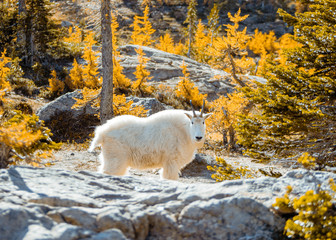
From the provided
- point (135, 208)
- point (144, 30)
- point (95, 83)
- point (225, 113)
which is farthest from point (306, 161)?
point (144, 30)

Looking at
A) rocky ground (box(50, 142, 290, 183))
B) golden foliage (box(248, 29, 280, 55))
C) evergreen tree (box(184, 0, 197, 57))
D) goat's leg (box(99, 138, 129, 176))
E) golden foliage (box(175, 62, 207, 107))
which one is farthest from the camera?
golden foliage (box(248, 29, 280, 55))

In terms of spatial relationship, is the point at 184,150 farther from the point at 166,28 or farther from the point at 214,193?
the point at 166,28

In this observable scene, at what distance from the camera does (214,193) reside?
10.4 feet

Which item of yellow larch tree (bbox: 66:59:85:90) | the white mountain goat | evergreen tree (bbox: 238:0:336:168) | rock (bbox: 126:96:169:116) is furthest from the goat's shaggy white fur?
yellow larch tree (bbox: 66:59:85:90)

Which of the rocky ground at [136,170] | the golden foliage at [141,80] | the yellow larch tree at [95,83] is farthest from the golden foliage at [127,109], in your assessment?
the golden foliage at [141,80]

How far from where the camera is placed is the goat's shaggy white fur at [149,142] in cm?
623

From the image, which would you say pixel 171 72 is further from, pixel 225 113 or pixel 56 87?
pixel 225 113

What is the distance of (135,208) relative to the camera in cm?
294

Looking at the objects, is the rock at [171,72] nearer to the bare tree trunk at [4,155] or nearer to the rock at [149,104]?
the rock at [149,104]

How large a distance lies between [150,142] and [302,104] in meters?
3.07

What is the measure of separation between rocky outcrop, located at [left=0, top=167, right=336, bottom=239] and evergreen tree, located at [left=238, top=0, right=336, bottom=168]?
3183mm

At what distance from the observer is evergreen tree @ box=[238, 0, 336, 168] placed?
20.7ft

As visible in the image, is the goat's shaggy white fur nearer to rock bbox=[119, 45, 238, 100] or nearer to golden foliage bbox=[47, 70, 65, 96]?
golden foliage bbox=[47, 70, 65, 96]

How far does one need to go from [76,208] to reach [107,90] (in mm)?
8415
